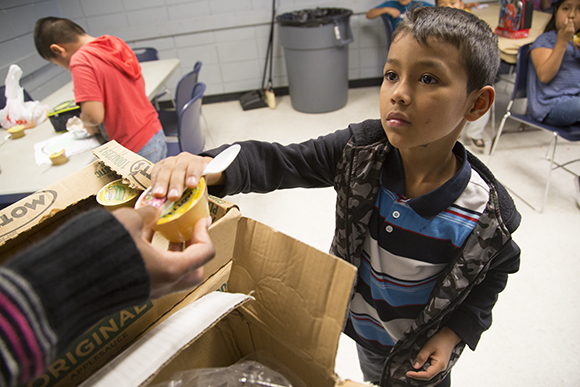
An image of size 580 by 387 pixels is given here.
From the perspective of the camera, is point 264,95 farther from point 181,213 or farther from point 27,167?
point 181,213

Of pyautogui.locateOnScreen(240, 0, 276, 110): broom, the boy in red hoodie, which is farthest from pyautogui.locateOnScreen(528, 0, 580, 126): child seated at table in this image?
pyautogui.locateOnScreen(240, 0, 276, 110): broom

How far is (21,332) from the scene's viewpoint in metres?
0.27

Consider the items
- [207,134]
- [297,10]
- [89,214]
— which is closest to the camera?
[89,214]

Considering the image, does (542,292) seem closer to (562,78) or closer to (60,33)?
(562,78)

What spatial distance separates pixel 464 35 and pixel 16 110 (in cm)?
245

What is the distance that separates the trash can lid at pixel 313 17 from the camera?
3090mm

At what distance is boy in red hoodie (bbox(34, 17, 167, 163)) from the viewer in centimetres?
161

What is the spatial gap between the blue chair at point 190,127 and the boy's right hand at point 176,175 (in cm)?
124

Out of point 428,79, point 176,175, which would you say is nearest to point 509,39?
point 428,79

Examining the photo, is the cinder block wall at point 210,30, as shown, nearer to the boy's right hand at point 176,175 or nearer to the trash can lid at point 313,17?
the trash can lid at point 313,17

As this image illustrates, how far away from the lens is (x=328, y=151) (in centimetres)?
80

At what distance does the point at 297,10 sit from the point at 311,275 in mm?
3963

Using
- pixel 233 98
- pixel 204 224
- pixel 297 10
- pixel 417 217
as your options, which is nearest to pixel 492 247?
pixel 417 217

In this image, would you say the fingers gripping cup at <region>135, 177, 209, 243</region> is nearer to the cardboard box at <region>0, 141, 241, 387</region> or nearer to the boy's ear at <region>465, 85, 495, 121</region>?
the cardboard box at <region>0, 141, 241, 387</region>
